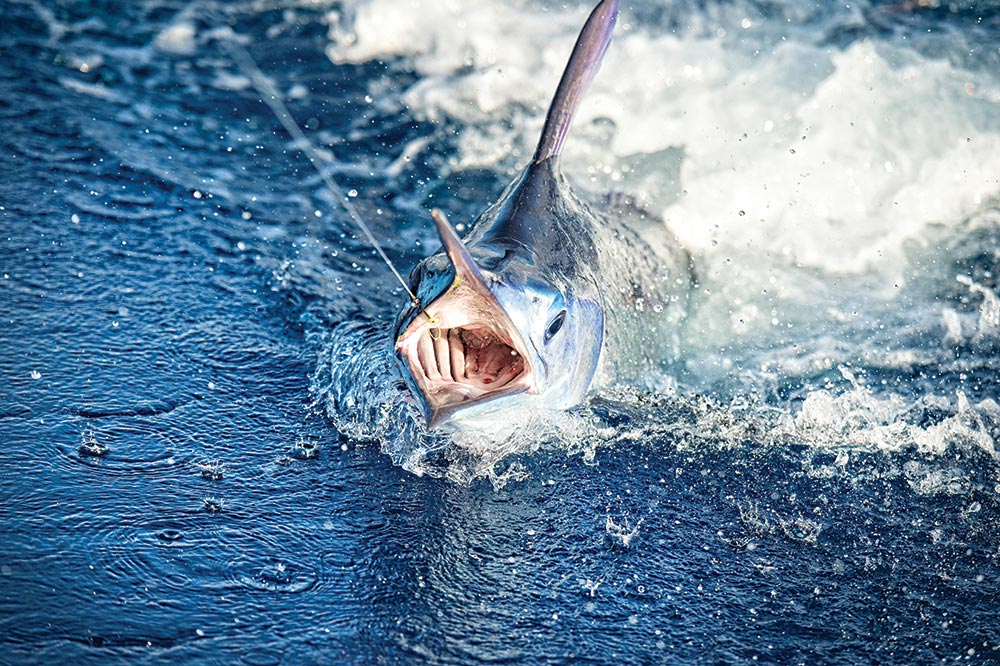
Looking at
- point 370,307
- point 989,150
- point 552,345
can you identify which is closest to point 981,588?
point 552,345

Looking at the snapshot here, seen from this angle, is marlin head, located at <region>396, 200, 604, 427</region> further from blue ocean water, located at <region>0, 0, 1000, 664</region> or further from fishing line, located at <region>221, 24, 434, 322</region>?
fishing line, located at <region>221, 24, 434, 322</region>

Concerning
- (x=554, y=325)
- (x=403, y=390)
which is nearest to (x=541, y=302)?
(x=554, y=325)

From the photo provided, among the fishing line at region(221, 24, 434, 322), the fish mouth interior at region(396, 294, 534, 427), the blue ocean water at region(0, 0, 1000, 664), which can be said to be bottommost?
the fishing line at region(221, 24, 434, 322)

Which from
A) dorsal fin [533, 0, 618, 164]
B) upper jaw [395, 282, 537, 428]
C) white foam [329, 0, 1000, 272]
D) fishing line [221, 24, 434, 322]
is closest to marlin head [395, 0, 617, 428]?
upper jaw [395, 282, 537, 428]

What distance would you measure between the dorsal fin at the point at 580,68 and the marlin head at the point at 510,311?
8.9 inches

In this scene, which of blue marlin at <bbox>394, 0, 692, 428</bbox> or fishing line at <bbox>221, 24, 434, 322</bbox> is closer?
blue marlin at <bbox>394, 0, 692, 428</bbox>

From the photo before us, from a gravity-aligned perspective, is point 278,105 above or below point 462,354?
below

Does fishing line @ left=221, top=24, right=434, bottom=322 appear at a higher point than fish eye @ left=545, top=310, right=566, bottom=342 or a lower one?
lower

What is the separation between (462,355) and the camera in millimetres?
2621

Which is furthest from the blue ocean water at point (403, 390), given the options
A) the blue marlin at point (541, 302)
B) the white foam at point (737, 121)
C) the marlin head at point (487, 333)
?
the marlin head at point (487, 333)

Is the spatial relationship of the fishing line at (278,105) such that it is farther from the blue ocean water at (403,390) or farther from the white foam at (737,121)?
the white foam at (737,121)

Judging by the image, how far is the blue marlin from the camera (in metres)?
2.38

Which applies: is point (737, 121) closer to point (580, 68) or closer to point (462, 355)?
point (580, 68)

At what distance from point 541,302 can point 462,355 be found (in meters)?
0.27
